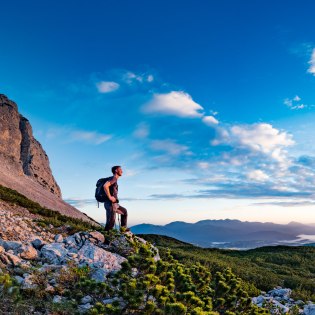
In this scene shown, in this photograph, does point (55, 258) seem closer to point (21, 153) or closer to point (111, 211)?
point (111, 211)

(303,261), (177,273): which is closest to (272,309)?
(177,273)

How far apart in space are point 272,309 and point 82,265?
20.0ft

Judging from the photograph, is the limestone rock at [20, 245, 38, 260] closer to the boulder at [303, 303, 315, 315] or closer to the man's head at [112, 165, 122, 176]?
the man's head at [112, 165, 122, 176]

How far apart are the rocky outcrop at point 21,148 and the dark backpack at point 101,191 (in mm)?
69807

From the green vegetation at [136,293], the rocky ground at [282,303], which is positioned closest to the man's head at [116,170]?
the green vegetation at [136,293]

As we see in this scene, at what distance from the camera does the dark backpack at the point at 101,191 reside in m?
13.2

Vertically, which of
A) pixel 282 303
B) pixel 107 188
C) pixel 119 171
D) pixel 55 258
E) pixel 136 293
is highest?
pixel 119 171

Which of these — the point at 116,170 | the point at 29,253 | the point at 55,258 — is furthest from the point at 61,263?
the point at 116,170

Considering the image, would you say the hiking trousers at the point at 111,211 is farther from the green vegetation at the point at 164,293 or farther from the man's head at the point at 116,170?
the green vegetation at the point at 164,293

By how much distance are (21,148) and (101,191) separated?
81.3 meters

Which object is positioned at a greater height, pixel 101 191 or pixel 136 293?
pixel 101 191

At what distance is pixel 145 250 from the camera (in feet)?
27.2

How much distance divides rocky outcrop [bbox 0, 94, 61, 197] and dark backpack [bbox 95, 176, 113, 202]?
69.8 meters

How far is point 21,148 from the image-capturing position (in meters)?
88.4
